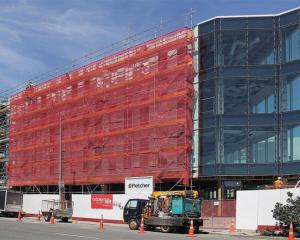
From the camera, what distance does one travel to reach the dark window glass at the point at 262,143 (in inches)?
1746

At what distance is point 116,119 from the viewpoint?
5428cm

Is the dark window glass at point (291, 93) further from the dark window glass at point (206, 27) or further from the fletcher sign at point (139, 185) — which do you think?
the fletcher sign at point (139, 185)

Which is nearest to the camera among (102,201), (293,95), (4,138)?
(293,95)

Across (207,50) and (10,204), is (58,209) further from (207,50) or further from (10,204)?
(207,50)

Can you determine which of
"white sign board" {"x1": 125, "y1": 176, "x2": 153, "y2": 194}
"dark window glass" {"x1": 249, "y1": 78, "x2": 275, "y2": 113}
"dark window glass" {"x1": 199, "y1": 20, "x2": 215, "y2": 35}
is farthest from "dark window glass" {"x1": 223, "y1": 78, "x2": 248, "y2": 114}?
"white sign board" {"x1": 125, "y1": 176, "x2": 153, "y2": 194}

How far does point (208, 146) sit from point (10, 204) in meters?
19.8

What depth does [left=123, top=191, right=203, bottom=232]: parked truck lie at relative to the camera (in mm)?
32406

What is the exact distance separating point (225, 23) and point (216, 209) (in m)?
14.3

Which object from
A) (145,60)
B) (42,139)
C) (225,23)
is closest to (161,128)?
(145,60)

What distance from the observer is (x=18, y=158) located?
2751 inches

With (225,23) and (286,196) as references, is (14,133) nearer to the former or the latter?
(225,23)

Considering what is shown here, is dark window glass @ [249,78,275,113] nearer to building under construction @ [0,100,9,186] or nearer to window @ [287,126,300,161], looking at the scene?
window @ [287,126,300,161]

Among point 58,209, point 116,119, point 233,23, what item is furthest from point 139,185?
point 233,23

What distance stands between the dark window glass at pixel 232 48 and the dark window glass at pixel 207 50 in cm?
88
